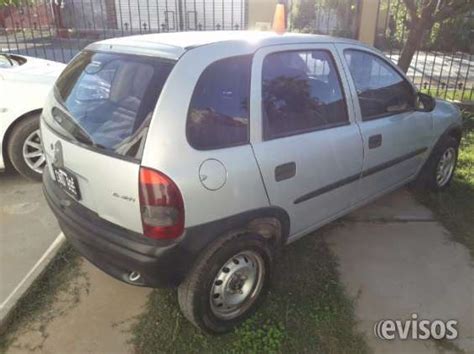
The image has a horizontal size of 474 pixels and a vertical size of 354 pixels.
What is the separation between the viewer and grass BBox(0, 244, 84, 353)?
254 centimetres

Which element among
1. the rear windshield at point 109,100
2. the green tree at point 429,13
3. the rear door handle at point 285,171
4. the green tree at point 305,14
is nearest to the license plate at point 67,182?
the rear windshield at point 109,100

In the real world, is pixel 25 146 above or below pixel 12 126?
below

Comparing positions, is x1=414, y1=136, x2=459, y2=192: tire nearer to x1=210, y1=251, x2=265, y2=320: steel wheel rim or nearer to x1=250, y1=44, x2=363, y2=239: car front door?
x1=250, y1=44, x2=363, y2=239: car front door

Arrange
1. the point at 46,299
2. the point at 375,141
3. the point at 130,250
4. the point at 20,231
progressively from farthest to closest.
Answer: the point at 20,231
the point at 375,141
the point at 46,299
the point at 130,250

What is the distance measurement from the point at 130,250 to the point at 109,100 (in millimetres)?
854

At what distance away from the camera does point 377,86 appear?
3225 mm

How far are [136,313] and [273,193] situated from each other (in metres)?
1.19

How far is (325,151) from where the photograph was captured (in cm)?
270

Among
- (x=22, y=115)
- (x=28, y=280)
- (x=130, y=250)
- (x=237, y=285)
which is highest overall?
(x=22, y=115)

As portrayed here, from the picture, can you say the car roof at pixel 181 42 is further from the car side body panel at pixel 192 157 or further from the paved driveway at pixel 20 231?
the paved driveway at pixel 20 231

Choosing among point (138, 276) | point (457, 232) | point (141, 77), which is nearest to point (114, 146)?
point (141, 77)

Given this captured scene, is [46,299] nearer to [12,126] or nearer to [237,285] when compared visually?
[237,285]

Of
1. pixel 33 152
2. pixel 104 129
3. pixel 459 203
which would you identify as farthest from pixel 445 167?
pixel 33 152

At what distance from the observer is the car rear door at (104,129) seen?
6.75ft
